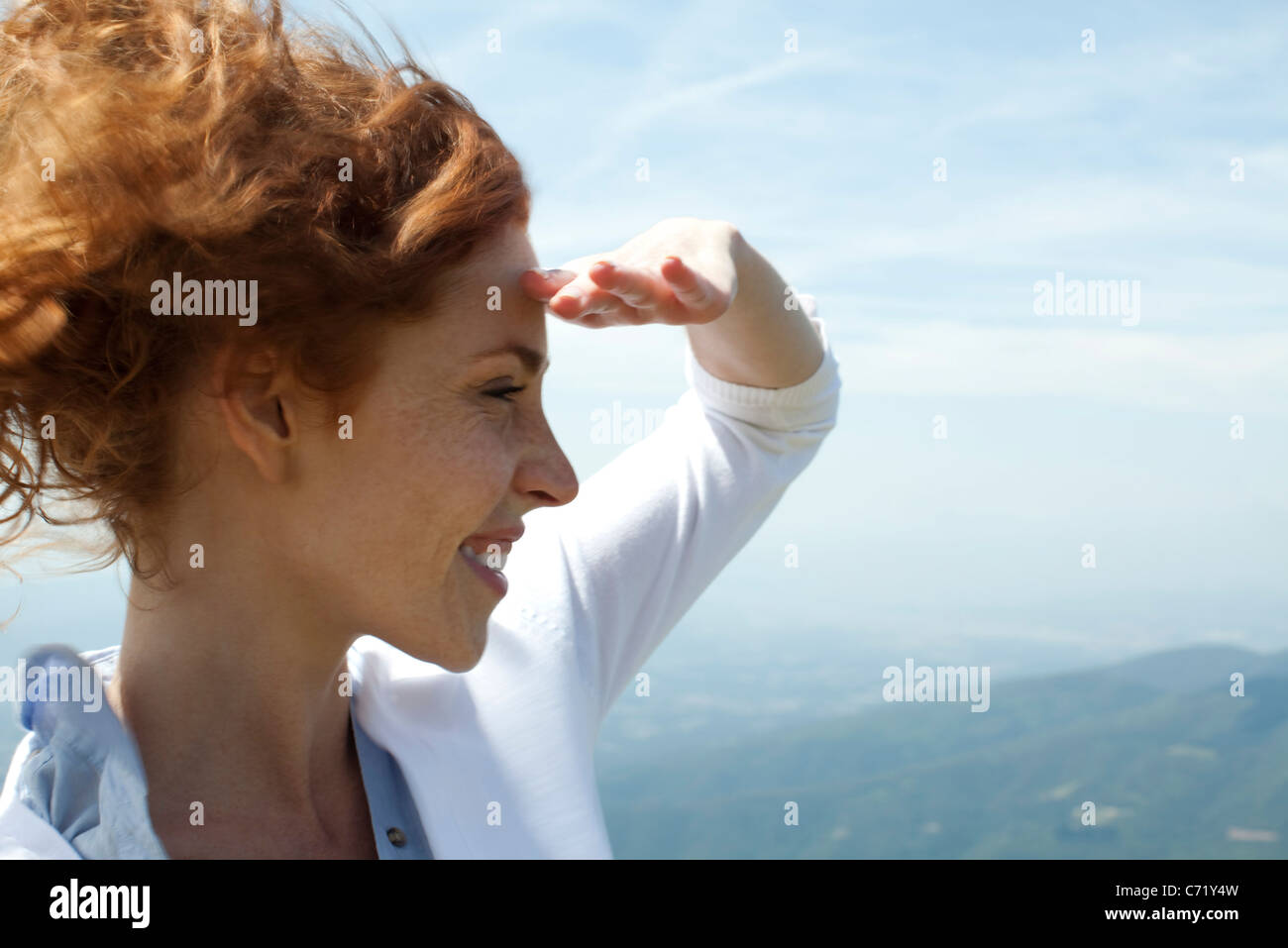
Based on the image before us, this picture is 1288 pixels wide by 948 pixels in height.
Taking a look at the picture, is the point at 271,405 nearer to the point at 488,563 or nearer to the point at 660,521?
the point at 488,563

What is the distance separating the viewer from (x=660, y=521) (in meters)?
1.66

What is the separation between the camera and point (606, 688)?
1.66 m

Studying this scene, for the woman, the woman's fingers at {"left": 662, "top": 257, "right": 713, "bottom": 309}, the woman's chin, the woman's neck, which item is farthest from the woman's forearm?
the woman's neck

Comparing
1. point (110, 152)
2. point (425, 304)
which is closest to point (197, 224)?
point (110, 152)

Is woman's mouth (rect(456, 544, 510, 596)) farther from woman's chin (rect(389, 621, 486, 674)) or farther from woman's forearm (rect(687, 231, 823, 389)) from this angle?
woman's forearm (rect(687, 231, 823, 389))

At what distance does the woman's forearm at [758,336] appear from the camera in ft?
5.33

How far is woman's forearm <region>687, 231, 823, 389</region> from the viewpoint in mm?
1625

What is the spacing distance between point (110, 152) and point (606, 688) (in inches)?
39.4

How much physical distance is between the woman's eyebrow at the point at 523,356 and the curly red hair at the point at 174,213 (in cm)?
9

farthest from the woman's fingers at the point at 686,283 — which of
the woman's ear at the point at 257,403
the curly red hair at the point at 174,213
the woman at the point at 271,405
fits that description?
the woman's ear at the point at 257,403

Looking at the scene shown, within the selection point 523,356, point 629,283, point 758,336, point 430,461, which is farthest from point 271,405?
point 758,336

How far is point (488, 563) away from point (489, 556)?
0.04 feet

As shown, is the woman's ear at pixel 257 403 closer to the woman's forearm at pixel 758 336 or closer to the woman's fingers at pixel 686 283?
the woman's fingers at pixel 686 283

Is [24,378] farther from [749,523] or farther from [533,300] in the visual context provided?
[749,523]
